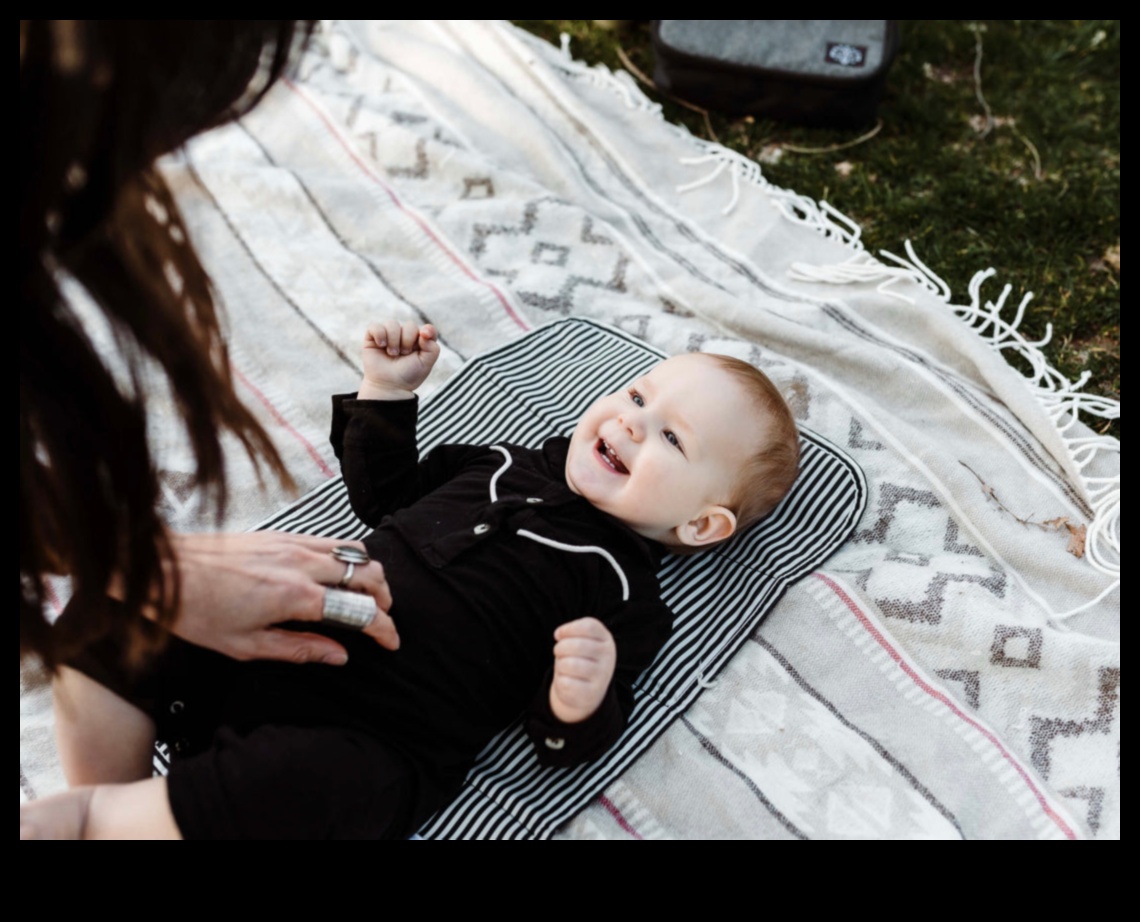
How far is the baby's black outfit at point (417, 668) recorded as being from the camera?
1.25 meters

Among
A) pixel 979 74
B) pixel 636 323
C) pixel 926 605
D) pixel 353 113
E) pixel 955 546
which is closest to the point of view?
pixel 926 605

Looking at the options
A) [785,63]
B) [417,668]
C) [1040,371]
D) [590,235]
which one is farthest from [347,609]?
[785,63]

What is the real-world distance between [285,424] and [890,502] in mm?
1084

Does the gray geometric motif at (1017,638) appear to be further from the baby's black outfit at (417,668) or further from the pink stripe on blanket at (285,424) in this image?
the pink stripe on blanket at (285,424)

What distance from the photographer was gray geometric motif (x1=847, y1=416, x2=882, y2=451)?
6.22 feet

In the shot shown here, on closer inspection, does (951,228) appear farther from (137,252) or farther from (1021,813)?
(137,252)

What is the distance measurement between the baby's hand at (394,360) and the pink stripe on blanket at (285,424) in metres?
0.26

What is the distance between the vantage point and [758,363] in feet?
6.59

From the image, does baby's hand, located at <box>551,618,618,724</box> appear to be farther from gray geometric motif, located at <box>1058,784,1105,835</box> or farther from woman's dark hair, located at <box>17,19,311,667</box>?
gray geometric motif, located at <box>1058,784,1105,835</box>

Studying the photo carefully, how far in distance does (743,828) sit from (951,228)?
1673 millimetres

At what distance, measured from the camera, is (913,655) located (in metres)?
1.61

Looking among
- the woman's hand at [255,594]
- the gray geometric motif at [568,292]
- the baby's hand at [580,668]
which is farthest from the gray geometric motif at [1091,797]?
the gray geometric motif at [568,292]

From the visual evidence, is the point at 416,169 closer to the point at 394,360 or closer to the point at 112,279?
the point at 394,360
